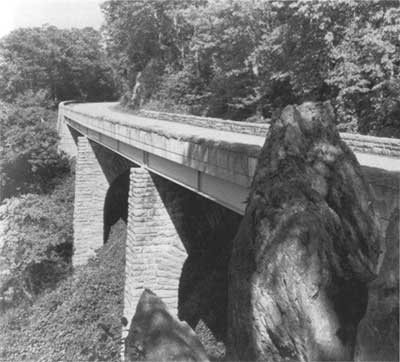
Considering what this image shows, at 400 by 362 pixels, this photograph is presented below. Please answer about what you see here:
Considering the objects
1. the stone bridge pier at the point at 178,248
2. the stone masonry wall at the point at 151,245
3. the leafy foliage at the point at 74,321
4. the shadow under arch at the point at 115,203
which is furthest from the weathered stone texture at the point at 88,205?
the stone masonry wall at the point at 151,245

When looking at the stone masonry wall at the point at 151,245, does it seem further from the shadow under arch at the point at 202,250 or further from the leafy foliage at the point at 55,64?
the leafy foliage at the point at 55,64

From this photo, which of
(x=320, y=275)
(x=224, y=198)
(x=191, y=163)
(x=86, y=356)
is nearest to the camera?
(x=320, y=275)

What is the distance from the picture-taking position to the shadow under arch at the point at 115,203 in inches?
848

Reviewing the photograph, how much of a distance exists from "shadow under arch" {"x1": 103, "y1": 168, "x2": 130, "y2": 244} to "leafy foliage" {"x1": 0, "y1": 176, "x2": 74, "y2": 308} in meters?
1.76

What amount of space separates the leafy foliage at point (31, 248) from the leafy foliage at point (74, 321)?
144 cm

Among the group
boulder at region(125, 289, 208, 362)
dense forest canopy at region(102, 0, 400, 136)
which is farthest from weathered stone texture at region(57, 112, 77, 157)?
boulder at region(125, 289, 208, 362)

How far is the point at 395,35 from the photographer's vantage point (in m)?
13.5

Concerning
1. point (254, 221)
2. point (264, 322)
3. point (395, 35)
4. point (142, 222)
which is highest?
point (395, 35)

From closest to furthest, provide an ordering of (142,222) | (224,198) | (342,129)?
(224,198), (142,222), (342,129)

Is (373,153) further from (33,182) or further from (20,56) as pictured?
(20,56)

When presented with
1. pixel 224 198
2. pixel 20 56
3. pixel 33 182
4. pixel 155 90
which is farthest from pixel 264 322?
pixel 20 56

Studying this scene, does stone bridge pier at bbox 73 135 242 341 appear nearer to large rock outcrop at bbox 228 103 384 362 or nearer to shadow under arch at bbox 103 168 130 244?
shadow under arch at bbox 103 168 130 244

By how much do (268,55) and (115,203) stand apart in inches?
397

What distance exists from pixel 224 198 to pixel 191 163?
125 centimetres
